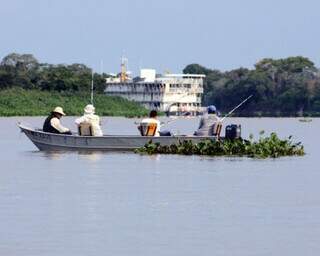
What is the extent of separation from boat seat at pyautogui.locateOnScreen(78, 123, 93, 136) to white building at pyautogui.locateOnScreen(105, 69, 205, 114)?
113265 mm

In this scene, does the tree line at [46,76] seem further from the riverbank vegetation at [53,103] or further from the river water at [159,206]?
the river water at [159,206]

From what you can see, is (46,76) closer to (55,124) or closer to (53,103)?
(53,103)

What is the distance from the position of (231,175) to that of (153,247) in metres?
11.0

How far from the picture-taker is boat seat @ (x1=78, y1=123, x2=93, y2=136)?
34.6 meters

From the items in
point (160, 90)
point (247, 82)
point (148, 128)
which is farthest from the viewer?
point (160, 90)

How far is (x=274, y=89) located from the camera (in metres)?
125

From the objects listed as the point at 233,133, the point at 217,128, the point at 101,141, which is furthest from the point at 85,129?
the point at 233,133

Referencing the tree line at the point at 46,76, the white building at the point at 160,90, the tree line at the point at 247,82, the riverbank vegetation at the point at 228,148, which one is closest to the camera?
the riverbank vegetation at the point at 228,148

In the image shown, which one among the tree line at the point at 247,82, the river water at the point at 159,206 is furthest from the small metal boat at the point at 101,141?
the tree line at the point at 247,82

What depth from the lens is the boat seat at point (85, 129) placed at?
3460 cm

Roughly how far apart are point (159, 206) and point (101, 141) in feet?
41.9

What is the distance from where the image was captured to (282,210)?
Result: 21.9 meters

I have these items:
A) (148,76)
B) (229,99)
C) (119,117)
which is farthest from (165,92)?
(119,117)

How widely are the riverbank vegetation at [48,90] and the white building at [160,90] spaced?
2489 cm
